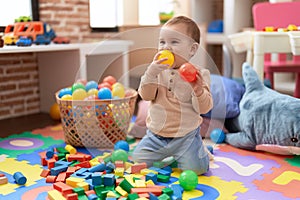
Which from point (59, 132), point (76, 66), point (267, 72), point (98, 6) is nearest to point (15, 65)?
point (76, 66)

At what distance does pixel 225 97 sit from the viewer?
162cm

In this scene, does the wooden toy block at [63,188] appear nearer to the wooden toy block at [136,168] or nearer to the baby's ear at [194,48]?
the wooden toy block at [136,168]

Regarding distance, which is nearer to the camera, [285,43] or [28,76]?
[285,43]

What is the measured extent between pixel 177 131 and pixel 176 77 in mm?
174

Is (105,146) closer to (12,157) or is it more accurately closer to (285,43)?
(12,157)

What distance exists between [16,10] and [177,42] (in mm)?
1237

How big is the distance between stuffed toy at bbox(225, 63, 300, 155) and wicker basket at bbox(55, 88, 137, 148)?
43cm

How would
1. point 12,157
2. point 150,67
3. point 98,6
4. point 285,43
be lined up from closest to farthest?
point 150,67, point 12,157, point 285,43, point 98,6

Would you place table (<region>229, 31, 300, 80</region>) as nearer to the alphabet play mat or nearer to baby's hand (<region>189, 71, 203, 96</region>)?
the alphabet play mat

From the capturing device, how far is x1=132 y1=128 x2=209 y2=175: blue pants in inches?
48.6

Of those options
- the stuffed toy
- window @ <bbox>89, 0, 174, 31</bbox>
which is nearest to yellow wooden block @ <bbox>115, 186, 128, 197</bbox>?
the stuffed toy

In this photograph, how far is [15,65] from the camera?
2104 millimetres

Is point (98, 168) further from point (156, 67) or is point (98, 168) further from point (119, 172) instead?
point (156, 67)

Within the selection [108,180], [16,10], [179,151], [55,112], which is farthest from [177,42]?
[16,10]
